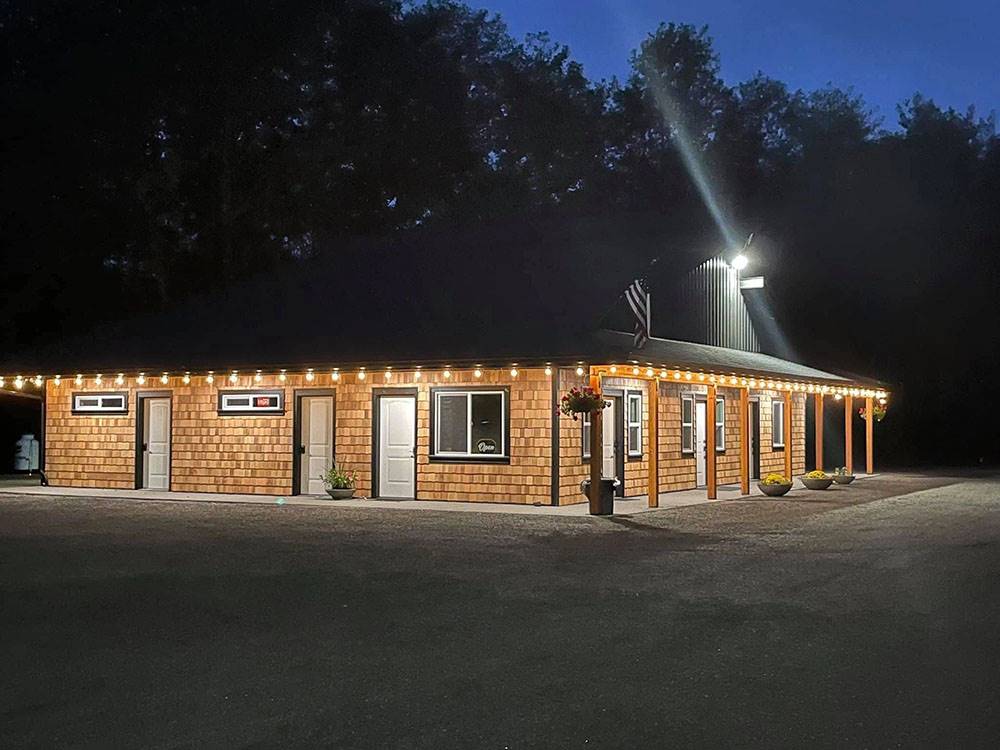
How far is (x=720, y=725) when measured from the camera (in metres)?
5.27

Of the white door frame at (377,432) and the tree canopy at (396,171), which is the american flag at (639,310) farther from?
the tree canopy at (396,171)

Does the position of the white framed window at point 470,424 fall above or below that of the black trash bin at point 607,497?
above

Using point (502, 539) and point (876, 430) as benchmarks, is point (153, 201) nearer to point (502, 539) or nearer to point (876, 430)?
point (876, 430)

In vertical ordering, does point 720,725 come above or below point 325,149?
below

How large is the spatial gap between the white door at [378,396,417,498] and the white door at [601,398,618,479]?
3.46 metres

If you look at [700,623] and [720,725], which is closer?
[720,725]

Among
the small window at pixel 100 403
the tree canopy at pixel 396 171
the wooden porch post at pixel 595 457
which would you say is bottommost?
the wooden porch post at pixel 595 457

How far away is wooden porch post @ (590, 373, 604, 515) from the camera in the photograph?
1634 cm

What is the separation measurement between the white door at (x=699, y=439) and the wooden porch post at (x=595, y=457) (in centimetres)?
654

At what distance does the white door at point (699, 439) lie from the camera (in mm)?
23094

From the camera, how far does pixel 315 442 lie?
20797 mm

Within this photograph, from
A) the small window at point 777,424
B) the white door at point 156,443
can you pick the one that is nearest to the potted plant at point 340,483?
the white door at point 156,443

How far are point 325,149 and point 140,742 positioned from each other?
123ft

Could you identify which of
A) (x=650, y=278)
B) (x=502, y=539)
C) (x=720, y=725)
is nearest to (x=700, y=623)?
(x=720, y=725)
